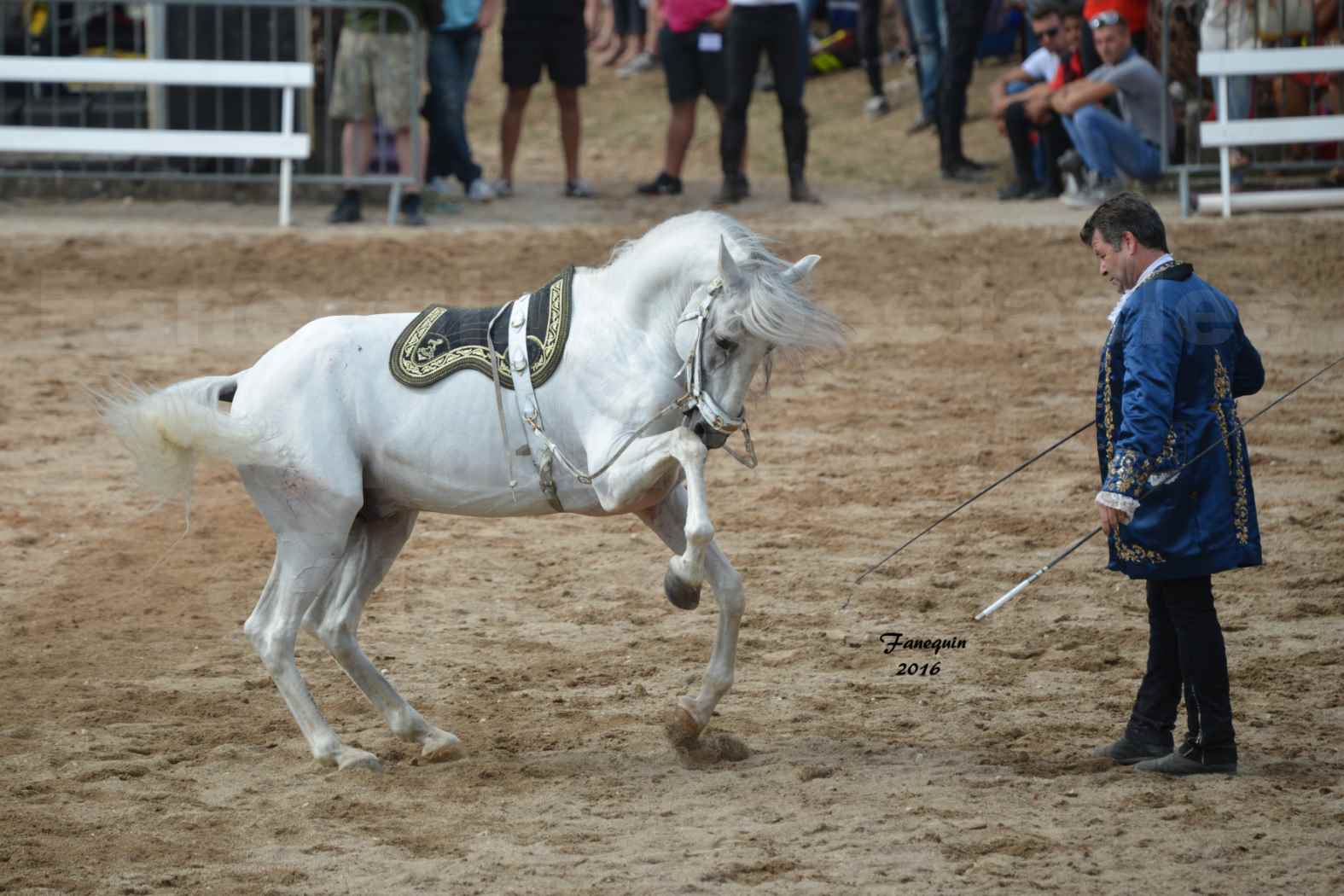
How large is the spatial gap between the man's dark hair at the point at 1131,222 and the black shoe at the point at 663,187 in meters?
11.4

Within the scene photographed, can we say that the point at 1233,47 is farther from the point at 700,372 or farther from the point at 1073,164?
the point at 700,372

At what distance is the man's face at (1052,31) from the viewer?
1518 cm

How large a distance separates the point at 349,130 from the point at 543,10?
86.9 inches

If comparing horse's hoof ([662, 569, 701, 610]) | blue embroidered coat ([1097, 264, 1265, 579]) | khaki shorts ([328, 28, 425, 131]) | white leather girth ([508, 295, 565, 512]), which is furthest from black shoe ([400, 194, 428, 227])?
blue embroidered coat ([1097, 264, 1265, 579])

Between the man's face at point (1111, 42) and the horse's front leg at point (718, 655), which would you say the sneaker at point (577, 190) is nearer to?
the man's face at point (1111, 42)

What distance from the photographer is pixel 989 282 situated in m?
13.2

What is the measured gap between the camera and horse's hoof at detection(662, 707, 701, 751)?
589 centimetres

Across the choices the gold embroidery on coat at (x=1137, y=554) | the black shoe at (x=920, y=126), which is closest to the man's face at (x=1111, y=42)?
the black shoe at (x=920, y=126)

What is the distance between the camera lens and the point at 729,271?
546cm

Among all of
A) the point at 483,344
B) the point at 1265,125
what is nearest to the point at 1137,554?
the point at 483,344

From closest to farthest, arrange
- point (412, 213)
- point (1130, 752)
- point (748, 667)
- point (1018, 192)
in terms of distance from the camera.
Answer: point (1130, 752) < point (748, 667) < point (412, 213) < point (1018, 192)

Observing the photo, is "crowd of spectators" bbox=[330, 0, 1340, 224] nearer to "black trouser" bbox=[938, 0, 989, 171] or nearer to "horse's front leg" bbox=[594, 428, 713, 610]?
"black trouser" bbox=[938, 0, 989, 171]

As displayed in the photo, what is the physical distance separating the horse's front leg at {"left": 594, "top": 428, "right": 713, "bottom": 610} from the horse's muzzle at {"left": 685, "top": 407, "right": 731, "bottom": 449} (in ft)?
0.20

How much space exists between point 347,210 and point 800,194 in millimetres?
4140
